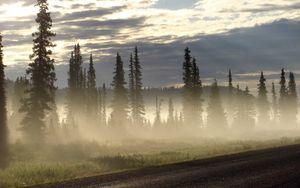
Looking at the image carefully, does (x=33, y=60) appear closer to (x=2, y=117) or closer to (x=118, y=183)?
(x=2, y=117)

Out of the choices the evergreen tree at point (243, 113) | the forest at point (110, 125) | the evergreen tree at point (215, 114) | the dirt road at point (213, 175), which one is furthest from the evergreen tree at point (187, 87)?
the dirt road at point (213, 175)

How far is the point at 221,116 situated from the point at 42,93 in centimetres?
5686

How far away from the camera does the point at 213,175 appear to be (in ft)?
53.3

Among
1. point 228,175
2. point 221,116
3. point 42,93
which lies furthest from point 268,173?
point 221,116

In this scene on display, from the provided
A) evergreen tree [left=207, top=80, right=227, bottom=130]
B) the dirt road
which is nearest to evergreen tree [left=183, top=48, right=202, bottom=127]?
evergreen tree [left=207, top=80, right=227, bottom=130]

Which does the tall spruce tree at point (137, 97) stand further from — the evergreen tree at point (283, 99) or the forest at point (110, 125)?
the evergreen tree at point (283, 99)

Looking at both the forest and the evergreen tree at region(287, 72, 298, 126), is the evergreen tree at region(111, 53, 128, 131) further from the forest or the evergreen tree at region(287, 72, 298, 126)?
the evergreen tree at region(287, 72, 298, 126)

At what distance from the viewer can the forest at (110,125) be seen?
27.2m

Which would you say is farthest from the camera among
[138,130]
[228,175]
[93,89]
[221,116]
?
[221,116]

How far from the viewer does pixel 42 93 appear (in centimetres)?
4788

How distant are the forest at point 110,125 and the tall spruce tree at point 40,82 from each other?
0.09 m

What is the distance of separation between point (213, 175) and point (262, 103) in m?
104

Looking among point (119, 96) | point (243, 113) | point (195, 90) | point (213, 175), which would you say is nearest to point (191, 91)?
point (195, 90)

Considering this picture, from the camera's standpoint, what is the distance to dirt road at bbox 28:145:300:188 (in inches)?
569
